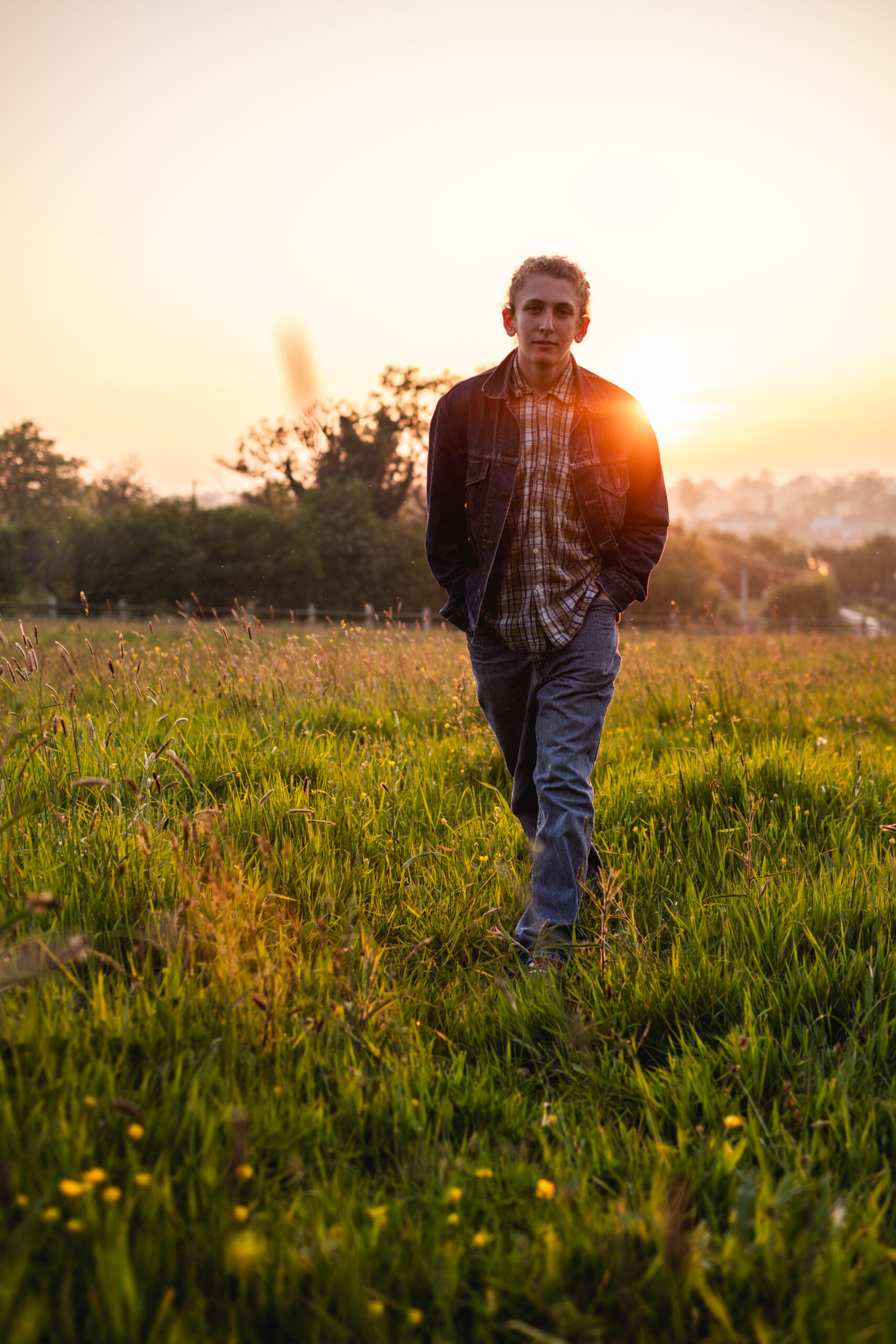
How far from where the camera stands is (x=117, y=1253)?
53.4 inches

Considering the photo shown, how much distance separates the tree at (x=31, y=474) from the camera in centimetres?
5750

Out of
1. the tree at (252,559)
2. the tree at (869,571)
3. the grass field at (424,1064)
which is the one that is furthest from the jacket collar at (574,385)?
the tree at (869,571)

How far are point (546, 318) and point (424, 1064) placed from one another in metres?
2.61

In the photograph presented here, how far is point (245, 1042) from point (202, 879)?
2.76ft

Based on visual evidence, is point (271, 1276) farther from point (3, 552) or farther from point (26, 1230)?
point (3, 552)

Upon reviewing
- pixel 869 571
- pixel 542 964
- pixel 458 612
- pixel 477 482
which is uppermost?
pixel 869 571

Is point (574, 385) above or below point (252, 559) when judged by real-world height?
below

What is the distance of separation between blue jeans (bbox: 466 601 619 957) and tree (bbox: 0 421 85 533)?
5971 cm

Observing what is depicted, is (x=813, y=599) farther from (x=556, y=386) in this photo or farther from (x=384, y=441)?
(x=556, y=386)

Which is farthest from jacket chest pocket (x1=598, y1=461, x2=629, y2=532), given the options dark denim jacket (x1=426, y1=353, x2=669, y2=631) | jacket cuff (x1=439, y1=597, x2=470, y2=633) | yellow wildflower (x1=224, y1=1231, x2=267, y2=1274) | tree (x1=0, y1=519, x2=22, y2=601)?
tree (x1=0, y1=519, x2=22, y2=601)

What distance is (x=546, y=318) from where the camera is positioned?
319 centimetres

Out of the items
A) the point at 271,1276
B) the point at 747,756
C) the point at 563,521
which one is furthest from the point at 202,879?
the point at 747,756

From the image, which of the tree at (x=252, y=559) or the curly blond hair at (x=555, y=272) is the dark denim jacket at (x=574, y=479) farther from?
the tree at (x=252, y=559)

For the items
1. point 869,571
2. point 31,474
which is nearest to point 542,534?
point 31,474
